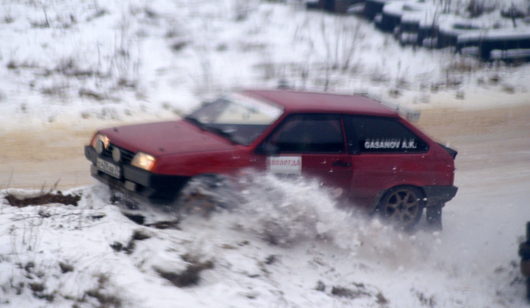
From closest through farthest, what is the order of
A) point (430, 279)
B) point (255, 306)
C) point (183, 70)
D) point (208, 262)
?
1. point (255, 306)
2. point (208, 262)
3. point (430, 279)
4. point (183, 70)

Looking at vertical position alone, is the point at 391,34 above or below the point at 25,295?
above

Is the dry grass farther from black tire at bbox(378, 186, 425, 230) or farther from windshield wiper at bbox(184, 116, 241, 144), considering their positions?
black tire at bbox(378, 186, 425, 230)

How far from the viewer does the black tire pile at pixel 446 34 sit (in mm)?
15477

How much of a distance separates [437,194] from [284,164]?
1896mm

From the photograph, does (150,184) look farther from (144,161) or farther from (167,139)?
(167,139)

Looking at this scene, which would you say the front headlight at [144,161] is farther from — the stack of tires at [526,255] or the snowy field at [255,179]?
the stack of tires at [526,255]

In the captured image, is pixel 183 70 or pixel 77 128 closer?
pixel 77 128

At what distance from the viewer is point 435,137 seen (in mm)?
10969

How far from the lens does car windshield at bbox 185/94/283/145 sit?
20.2ft

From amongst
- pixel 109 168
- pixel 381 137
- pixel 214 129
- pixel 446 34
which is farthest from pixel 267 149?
pixel 446 34

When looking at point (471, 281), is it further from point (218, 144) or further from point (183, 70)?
point (183, 70)

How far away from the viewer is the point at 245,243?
18.8 ft

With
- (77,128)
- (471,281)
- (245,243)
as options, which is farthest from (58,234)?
(77,128)

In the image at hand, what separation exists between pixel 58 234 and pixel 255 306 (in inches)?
66.9
